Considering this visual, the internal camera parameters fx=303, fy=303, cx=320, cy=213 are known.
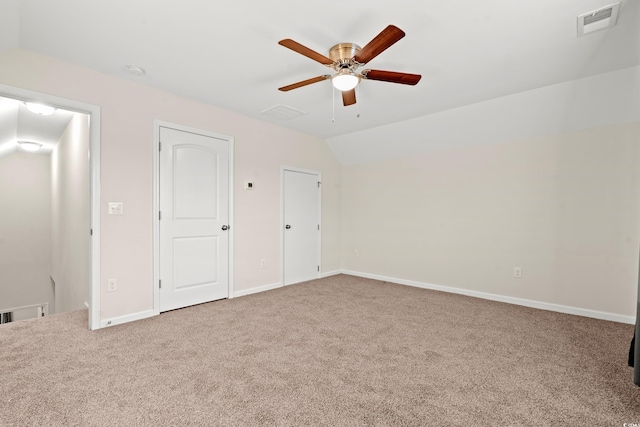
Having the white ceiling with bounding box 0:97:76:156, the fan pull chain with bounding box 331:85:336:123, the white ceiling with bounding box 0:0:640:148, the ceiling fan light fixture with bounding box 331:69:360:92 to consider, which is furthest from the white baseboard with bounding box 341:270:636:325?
the white ceiling with bounding box 0:97:76:156

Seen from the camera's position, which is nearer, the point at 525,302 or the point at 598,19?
the point at 598,19

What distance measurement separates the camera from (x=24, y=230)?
20.3ft

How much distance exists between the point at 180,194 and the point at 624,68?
4.56 meters

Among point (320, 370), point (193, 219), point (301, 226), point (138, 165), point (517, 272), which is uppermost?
point (138, 165)

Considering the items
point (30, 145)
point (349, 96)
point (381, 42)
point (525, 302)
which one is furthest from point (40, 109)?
point (525, 302)

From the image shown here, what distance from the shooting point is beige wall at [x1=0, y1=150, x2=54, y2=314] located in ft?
19.7

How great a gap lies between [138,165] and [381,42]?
2.66 meters

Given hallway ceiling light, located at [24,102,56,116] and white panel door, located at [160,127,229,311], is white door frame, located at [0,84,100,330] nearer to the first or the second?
white panel door, located at [160,127,229,311]

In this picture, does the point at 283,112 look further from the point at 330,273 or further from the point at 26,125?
the point at 26,125

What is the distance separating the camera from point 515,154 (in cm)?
378


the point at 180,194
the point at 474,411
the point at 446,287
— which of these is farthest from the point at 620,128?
the point at 180,194

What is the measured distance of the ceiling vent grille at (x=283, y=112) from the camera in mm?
3805

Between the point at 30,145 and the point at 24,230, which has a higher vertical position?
the point at 30,145

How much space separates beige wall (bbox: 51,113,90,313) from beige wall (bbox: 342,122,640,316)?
399 cm
